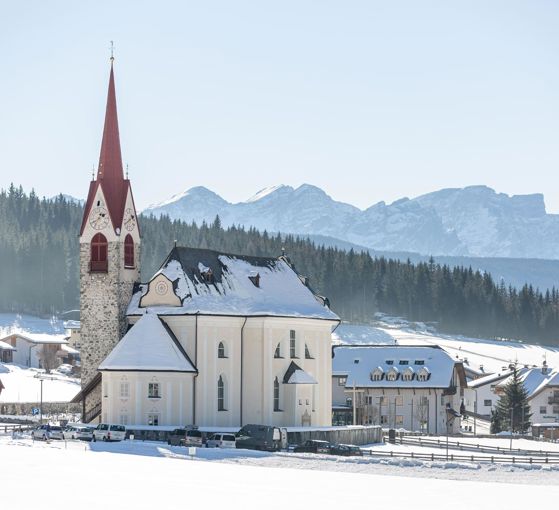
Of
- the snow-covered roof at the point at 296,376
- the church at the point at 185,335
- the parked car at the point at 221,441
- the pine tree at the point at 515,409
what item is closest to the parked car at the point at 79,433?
the church at the point at 185,335

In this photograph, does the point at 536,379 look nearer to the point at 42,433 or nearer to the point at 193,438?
the point at 193,438

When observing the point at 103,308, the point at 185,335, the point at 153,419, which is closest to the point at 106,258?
the point at 103,308

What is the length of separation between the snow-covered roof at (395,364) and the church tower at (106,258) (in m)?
43.6

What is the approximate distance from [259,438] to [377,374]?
55.7 metres

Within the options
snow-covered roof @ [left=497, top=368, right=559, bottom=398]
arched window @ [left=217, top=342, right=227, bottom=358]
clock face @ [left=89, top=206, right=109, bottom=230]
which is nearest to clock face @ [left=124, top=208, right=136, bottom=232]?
clock face @ [left=89, top=206, right=109, bottom=230]

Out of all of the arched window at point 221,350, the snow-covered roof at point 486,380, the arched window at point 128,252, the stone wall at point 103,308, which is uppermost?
the arched window at point 128,252

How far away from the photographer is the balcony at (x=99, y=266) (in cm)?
10188

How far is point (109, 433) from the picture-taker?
84.9 m

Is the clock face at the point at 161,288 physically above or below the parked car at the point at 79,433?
above

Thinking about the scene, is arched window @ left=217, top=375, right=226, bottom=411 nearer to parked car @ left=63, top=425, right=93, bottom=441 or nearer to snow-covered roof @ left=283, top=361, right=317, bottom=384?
snow-covered roof @ left=283, top=361, right=317, bottom=384

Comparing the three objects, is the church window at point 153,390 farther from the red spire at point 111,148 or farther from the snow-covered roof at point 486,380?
the snow-covered roof at point 486,380

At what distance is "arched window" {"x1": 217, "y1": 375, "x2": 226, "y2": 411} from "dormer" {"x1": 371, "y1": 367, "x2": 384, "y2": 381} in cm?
4426

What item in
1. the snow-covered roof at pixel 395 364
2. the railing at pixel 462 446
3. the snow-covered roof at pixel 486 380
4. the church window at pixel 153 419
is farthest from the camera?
the snow-covered roof at pixel 486 380

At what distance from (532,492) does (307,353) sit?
1683 inches
